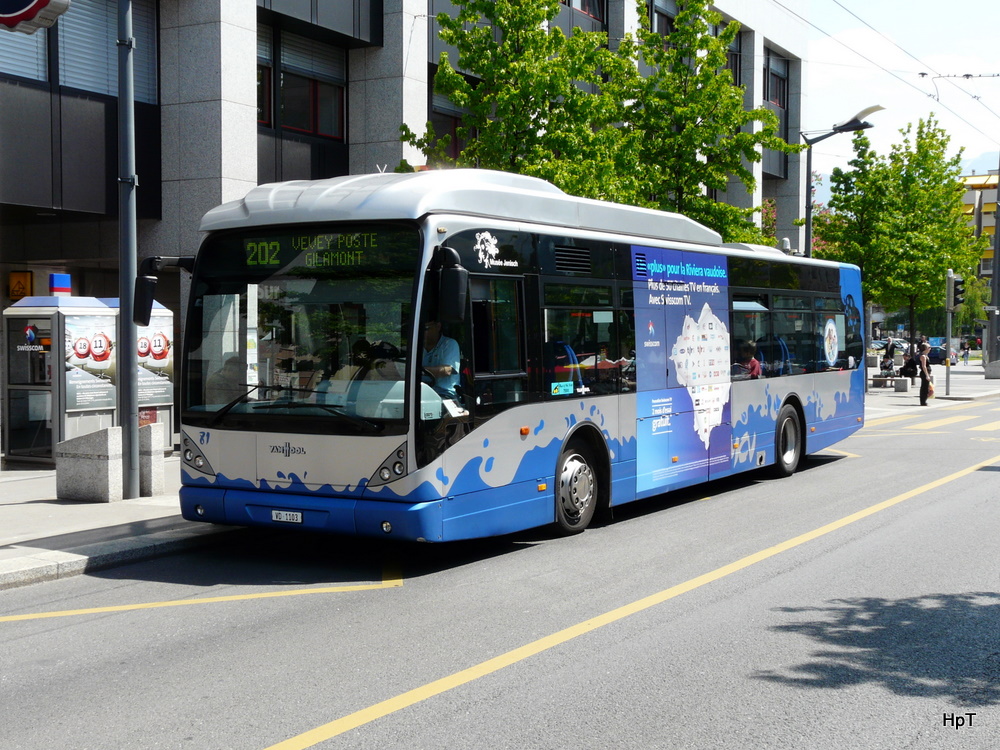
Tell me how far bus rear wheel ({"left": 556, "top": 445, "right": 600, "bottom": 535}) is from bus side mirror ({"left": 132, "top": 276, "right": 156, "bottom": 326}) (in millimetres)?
3751

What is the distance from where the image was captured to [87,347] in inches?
562

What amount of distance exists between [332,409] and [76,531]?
3163 millimetres

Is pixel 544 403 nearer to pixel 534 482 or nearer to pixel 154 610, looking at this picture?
pixel 534 482

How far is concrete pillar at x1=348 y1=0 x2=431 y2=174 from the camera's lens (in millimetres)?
19625

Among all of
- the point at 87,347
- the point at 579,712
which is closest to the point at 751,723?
the point at 579,712

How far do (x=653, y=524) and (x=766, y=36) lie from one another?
99.7 ft

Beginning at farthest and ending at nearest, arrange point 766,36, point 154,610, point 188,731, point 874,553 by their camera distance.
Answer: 1. point 766,36
2. point 874,553
3. point 154,610
4. point 188,731

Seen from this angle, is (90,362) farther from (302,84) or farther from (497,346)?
(497,346)

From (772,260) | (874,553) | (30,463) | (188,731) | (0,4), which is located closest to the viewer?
(188,731)

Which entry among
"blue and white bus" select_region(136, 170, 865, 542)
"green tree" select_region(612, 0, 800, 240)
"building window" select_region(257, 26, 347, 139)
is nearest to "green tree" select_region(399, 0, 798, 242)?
"green tree" select_region(612, 0, 800, 240)

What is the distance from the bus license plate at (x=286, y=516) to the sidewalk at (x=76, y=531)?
1.41 meters

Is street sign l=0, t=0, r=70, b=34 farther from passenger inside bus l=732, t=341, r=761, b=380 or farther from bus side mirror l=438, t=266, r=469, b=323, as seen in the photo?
passenger inside bus l=732, t=341, r=761, b=380

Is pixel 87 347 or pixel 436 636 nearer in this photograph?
pixel 436 636

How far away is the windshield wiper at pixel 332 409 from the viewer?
8109 millimetres
